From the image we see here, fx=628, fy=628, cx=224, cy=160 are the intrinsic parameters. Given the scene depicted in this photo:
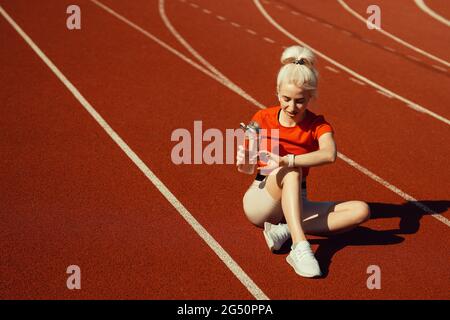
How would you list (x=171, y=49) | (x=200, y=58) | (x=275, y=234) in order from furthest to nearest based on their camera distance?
(x=171, y=49)
(x=200, y=58)
(x=275, y=234)

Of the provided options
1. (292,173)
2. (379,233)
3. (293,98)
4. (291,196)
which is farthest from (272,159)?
(379,233)

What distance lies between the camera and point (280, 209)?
16.8ft

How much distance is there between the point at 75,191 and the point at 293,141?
2.24 metres

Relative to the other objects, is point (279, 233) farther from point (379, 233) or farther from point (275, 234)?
point (379, 233)

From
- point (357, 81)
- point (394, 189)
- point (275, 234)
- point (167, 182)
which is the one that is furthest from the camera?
point (357, 81)

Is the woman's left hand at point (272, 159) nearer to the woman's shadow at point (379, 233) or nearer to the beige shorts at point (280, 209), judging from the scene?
the beige shorts at point (280, 209)

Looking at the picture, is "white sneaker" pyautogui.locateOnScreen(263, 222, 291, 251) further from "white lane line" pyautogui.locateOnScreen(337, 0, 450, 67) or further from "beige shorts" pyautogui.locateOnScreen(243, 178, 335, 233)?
"white lane line" pyautogui.locateOnScreen(337, 0, 450, 67)

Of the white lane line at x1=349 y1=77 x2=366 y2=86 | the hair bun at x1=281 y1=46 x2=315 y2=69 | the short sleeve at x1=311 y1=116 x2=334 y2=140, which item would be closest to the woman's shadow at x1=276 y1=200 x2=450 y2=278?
the short sleeve at x1=311 y1=116 x2=334 y2=140

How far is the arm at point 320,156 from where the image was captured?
4.62 m

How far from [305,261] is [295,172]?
0.67m
